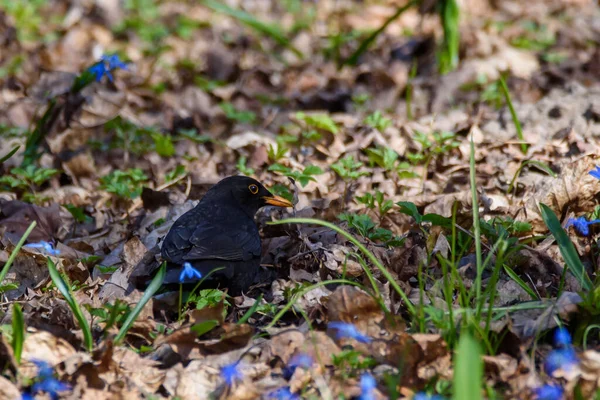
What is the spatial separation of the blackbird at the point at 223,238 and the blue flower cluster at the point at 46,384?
2.39 ft

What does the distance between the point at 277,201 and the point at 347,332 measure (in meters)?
1.63

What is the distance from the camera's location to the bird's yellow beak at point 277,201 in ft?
14.1

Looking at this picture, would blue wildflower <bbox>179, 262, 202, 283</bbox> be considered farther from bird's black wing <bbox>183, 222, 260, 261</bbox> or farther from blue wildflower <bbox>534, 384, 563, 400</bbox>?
blue wildflower <bbox>534, 384, 563, 400</bbox>

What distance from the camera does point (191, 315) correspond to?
3297mm

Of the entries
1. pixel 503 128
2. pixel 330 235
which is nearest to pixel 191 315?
pixel 330 235

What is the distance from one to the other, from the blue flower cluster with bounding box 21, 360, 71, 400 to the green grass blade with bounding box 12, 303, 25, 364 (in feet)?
0.24

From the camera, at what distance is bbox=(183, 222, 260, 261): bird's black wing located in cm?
378

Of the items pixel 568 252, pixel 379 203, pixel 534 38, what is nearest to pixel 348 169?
pixel 379 203

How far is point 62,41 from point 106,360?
5809 mm

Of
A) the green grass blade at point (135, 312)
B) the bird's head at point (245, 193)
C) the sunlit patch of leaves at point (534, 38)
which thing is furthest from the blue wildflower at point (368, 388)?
the sunlit patch of leaves at point (534, 38)

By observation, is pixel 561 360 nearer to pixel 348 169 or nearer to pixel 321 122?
pixel 348 169

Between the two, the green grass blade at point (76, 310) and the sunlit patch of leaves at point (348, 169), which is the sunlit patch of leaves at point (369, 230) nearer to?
the sunlit patch of leaves at point (348, 169)

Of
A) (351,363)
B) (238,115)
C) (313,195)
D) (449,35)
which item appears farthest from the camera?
(449,35)

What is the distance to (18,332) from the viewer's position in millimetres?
2807
